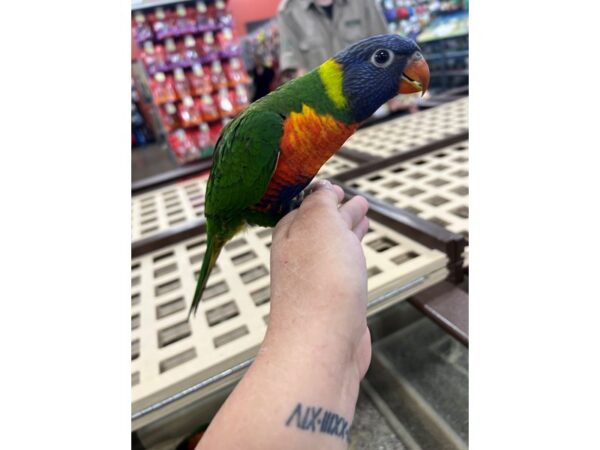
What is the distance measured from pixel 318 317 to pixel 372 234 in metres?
0.87

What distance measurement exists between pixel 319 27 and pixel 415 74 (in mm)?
1801

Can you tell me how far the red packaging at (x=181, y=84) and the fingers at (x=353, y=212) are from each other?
2.61 metres

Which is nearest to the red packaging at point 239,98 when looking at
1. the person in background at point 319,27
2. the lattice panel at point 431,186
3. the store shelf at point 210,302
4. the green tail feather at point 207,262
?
the person in background at point 319,27

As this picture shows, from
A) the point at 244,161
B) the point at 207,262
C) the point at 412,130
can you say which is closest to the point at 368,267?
the point at 207,262

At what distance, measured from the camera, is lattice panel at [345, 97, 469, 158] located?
209cm

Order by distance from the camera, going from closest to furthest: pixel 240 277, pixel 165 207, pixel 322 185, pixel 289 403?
pixel 289 403 < pixel 322 185 < pixel 240 277 < pixel 165 207

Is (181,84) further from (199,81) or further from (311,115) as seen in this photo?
(311,115)

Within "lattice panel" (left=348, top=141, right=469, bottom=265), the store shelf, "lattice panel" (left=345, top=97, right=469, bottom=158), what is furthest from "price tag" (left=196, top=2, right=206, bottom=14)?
the store shelf

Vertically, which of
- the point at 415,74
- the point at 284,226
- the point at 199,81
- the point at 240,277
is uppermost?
the point at 415,74

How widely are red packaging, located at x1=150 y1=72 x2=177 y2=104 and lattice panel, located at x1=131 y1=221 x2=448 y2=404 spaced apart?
181 centimetres

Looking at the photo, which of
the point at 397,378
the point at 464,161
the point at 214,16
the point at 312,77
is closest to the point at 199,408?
the point at 397,378

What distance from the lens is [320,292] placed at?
580 millimetres

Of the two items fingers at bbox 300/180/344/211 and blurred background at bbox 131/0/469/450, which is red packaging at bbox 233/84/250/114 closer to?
blurred background at bbox 131/0/469/450
